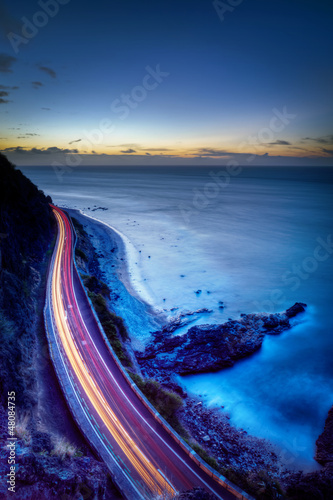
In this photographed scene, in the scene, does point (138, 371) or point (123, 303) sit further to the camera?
point (123, 303)

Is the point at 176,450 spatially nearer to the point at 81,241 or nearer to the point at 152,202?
the point at 81,241

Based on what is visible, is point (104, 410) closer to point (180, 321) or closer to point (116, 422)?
point (116, 422)

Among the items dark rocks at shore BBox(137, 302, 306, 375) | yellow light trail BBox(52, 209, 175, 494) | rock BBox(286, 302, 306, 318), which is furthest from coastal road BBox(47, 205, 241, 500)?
rock BBox(286, 302, 306, 318)

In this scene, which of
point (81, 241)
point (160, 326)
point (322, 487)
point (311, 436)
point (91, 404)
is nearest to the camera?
point (322, 487)

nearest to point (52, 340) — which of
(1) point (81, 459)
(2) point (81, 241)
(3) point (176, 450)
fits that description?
(1) point (81, 459)

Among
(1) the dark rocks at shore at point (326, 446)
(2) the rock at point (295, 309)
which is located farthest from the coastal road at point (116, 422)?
(2) the rock at point (295, 309)

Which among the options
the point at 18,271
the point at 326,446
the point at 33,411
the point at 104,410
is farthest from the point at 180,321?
the point at 18,271
